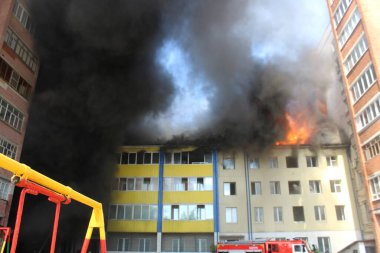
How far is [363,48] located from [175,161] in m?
21.4

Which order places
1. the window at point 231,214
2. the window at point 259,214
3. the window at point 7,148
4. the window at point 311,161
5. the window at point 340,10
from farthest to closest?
the window at point 311,161
the window at point 231,214
the window at point 259,214
the window at point 340,10
the window at point 7,148

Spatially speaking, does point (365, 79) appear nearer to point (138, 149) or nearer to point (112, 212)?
point (138, 149)

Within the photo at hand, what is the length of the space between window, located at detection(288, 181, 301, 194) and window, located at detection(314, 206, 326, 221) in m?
2.39

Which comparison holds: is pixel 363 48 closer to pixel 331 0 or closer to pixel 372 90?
pixel 372 90

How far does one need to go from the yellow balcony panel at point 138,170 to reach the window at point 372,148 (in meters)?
20.6

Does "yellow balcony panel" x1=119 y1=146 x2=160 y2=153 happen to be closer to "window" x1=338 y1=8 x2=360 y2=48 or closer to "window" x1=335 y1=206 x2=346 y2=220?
"window" x1=335 y1=206 x2=346 y2=220

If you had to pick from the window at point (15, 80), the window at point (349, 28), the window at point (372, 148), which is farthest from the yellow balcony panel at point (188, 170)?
the window at point (349, 28)

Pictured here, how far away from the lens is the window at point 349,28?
28119mm

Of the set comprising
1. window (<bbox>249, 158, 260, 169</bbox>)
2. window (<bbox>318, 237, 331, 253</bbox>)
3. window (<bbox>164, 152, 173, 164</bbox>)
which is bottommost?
window (<bbox>318, 237, 331, 253</bbox>)

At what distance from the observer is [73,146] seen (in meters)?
29.6

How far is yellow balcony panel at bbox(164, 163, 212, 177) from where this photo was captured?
36856 millimetres

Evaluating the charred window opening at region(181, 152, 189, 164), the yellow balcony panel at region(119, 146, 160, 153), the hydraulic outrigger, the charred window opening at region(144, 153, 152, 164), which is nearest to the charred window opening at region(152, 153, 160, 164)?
the charred window opening at region(144, 153, 152, 164)

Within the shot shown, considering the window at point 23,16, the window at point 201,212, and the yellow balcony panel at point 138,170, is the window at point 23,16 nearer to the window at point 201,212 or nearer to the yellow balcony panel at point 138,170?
the yellow balcony panel at point 138,170

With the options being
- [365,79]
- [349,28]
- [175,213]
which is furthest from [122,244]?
[349,28]
